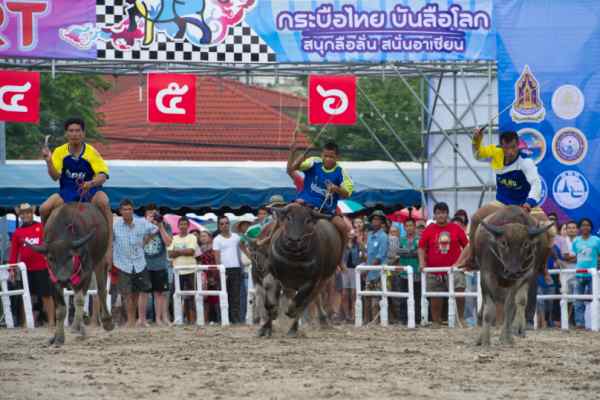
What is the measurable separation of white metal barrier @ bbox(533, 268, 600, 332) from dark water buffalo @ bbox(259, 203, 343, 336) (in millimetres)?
5698

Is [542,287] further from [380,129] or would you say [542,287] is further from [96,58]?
[380,129]

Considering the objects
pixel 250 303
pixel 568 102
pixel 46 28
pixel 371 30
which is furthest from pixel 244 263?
pixel 568 102

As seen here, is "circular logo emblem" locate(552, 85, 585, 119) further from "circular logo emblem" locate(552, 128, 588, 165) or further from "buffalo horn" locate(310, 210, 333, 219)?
"buffalo horn" locate(310, 210, 333, 219)

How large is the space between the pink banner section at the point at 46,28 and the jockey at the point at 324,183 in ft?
29.6

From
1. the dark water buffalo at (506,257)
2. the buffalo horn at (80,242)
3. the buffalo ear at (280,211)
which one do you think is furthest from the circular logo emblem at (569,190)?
the buffalo horn at (80,242)

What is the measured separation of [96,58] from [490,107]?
27.9 feet

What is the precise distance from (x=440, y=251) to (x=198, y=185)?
8715 millimetres

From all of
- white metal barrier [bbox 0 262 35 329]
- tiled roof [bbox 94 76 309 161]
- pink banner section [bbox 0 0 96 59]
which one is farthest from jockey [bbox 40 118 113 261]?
tiled roof [bbox 94 76 309 161]

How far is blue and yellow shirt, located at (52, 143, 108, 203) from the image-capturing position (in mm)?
16391

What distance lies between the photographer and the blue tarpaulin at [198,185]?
92.9 ft

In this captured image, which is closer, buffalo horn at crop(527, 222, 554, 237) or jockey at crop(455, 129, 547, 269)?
buffalo horn at crop(527, 222, 554, 237)

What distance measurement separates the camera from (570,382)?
11586 mm

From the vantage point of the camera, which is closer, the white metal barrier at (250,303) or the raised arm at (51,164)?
the raised arm at (51,164)

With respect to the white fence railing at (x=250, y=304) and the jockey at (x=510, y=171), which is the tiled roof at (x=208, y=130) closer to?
the white fence railing at (x=250, y=304)
